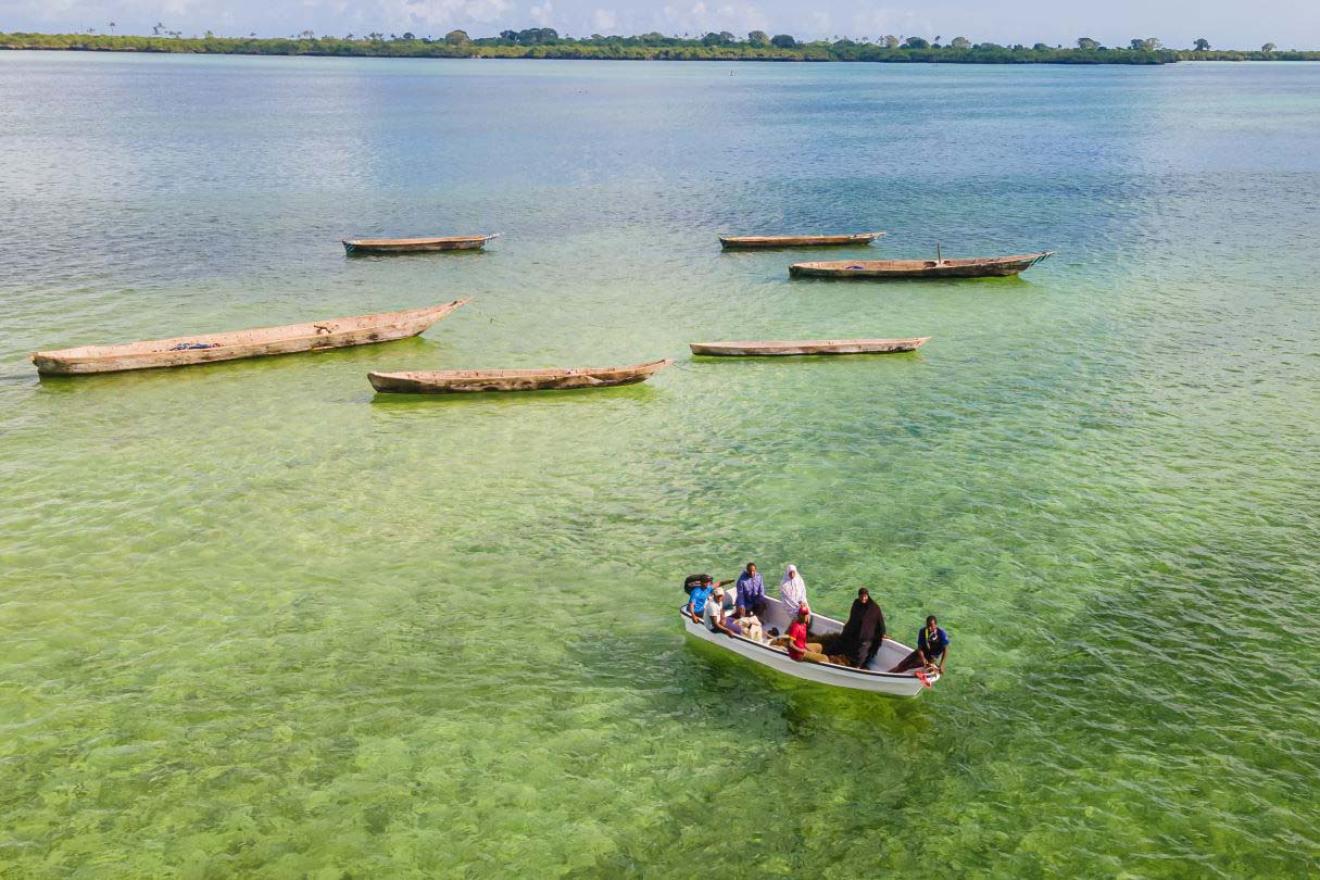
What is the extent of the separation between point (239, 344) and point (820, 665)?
27.1m

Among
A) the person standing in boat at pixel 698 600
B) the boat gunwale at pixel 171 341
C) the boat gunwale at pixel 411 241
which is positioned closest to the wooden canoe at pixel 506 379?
the boat gunwale at pixel 171 341

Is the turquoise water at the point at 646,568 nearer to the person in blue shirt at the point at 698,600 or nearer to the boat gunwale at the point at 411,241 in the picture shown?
the person in blue shirt at the point at 698,600

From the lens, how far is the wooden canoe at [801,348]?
37750 mm

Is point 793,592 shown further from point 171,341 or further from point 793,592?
point 171,341

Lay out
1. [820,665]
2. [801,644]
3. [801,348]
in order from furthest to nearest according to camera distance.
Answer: [801,348] < [801,644] < [820,665]

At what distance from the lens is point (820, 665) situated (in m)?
18.0

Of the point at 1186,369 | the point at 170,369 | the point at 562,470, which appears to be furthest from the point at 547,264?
the point at 1186,369

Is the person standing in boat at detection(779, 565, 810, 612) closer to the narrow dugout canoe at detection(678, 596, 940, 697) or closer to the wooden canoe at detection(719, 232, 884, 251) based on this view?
the narrow dugout canoe at detection(678, 596, 940, 697)

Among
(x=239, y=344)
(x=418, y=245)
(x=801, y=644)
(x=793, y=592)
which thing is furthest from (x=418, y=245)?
(x=801, y=644)

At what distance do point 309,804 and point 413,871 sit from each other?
91.1 inches

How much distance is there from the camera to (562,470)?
28.4 metres

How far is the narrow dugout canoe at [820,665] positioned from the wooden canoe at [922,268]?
1297 inches

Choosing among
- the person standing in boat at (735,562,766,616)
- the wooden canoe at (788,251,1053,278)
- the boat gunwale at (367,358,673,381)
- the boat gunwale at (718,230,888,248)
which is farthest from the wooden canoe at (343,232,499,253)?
the person standing in boat at (735,562,766,616)

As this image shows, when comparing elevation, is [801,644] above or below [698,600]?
below
